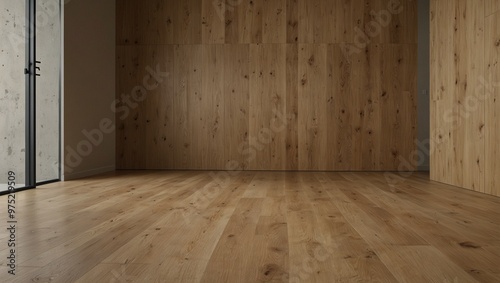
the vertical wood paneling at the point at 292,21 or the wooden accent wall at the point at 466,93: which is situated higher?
the vertical wood paneling at the point at 292,21

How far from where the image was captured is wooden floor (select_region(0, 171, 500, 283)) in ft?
4.97

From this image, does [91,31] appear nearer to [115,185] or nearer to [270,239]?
[115,185]

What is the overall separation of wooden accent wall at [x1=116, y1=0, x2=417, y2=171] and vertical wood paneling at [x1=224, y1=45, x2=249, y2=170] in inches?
0.5

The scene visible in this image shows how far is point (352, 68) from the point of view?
616 cm

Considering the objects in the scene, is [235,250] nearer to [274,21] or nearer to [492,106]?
[492,106]

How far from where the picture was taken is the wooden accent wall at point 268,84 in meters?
6.15

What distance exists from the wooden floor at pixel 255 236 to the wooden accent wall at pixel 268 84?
2.47 m

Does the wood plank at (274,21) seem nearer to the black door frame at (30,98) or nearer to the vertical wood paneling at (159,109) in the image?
the vertical wood paneling at (159,109)

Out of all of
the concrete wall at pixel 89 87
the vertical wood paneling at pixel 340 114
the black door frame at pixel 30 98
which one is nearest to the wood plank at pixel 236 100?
the vertical wood paneling at pixel 340 114

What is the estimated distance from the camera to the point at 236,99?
6246 mm

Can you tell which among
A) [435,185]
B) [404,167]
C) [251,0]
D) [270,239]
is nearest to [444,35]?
[435,185]

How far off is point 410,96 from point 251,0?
2426mm

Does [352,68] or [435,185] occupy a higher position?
[352,68]

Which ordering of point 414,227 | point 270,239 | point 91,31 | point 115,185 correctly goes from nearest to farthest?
point 270,239 < point 414,227 < point 115,185 < point 91,31
